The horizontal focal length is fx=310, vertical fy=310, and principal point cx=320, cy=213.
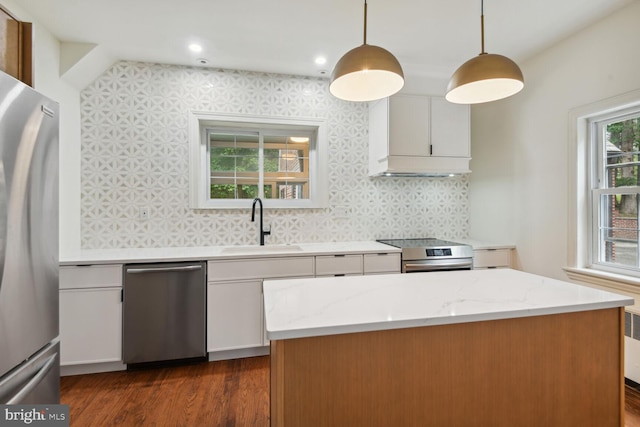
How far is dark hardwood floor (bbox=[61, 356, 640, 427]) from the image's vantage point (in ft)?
6.21

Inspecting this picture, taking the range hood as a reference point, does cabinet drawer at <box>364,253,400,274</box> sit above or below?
below

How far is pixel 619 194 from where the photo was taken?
2318 mm

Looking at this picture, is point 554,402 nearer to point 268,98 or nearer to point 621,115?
point 621,115

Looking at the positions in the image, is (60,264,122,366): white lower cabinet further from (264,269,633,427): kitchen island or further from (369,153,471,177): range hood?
(369,153,471,177): range hood

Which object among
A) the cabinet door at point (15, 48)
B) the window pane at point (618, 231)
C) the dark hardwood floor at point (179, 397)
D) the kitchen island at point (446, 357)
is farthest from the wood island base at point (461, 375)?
the cabinet door at point (15, 48)

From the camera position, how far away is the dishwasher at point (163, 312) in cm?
238

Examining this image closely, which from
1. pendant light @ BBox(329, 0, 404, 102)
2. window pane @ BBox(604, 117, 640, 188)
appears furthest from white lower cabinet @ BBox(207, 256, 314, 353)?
window pane @ BBox(604, 117, 640, 188)

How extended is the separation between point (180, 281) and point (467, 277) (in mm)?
2065

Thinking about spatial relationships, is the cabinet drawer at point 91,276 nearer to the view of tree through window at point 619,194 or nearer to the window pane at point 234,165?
the window pane at point 234,165

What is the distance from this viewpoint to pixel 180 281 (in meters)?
2.45

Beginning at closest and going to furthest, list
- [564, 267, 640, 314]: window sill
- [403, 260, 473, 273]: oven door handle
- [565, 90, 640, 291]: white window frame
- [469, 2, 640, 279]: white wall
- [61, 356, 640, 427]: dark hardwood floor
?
[61, 356, 640, 427]: dark hardwood floor
[564, 267, 640, 314]: window sill
[469, 2, 640, 279]: white wall
[565, 90, 640, 291]: white window frame
[403, 260, 473, 273]: oven door handle

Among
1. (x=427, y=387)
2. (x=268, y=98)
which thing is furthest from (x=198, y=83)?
(x=427, y=387)

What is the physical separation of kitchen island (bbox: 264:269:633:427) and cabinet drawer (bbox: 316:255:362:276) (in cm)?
129

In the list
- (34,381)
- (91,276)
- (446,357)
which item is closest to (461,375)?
(446,357)
